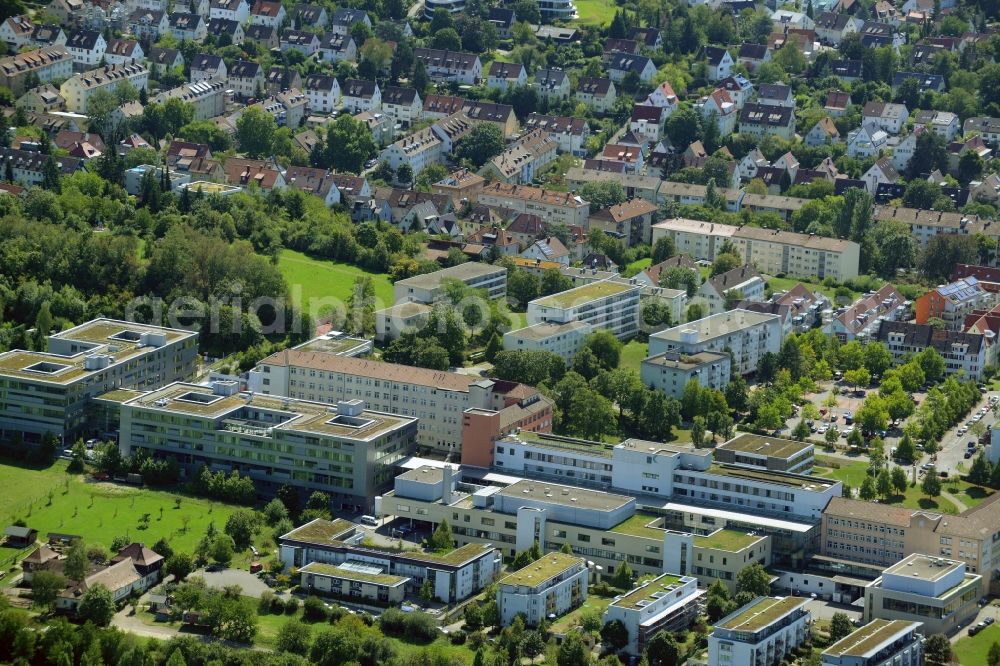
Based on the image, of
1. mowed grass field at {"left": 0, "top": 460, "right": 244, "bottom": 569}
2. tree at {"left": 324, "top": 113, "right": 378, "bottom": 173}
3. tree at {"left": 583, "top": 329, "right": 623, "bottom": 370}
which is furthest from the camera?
tree at {"left": 324, "top": 113, "right": 378, "bottom": 173}

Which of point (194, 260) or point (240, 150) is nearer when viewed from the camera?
point (194, 260)

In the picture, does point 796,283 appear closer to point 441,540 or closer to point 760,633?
point 441,540

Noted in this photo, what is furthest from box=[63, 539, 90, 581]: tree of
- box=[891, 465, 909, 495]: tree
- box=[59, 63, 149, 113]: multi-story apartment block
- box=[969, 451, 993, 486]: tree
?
box=[59, 63, 149, 113]: multi-story apartment block

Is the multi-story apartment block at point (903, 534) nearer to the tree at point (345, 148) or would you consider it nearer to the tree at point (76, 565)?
the tree at point (76, 565)

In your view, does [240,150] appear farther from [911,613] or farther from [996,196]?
[911,613]

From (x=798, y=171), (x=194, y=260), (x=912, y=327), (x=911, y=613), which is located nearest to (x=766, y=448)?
(x=911, y=613)

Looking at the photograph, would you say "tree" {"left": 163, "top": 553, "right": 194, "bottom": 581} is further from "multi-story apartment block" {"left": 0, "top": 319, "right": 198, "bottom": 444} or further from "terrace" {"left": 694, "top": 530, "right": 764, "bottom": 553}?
"terrace" {"left": 694, "top": 530, "right": 764, "bottom": 553}

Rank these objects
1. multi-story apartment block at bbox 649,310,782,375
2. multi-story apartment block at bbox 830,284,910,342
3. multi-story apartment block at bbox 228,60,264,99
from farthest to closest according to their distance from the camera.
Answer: multi-story apartment block at bbox 228,60,264,99 → multi-story apartment block at bbox 830,284,910,342 → multi-story apartment block at bbox 649,310,782,375
